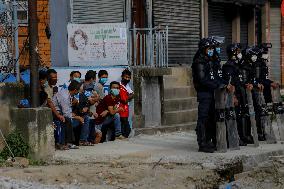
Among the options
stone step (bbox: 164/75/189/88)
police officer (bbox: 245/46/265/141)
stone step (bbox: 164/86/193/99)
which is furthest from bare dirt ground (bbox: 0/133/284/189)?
stone step (bbox: 164/75/189/88)

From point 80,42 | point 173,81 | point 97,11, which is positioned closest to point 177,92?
point 173,81

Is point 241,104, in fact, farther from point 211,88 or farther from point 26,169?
point 26,169

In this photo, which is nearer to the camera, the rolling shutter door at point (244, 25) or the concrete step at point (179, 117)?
the concrete step at point (179, 117)

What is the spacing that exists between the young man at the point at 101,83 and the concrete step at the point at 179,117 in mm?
2595

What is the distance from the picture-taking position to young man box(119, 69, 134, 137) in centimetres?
1317

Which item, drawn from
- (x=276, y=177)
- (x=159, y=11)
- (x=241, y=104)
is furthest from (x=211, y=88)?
(x=159, y=11)

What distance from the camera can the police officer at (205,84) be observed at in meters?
11.0

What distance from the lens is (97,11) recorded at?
15625 mm

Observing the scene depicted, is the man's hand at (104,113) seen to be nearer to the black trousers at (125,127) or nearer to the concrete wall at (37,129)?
the black trousers at (125,127)

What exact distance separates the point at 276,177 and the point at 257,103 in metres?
3.24

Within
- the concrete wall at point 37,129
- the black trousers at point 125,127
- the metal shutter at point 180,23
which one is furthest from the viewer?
the metal shutter at point 180,23

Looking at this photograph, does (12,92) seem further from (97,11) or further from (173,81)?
(173,81)

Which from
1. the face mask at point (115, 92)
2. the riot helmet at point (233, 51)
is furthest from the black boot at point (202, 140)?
the face mask at point (115, 92)

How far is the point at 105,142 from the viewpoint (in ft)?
42.5
